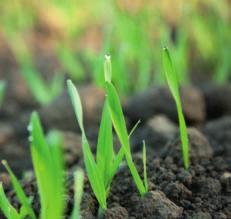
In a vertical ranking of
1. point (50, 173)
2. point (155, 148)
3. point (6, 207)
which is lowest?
point (155, 148)

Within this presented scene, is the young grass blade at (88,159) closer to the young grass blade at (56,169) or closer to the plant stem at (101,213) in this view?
the plant stem at (101,213)

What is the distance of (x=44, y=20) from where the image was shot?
4012 millimetres

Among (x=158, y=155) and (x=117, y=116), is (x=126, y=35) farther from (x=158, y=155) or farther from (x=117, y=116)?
(x=117, y=116)

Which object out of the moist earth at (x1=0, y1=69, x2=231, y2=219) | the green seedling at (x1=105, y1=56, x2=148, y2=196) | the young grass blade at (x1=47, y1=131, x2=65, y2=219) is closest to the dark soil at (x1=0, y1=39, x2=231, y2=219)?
the moist earth at (x1=0, y1=69, x2=231, y2=219)

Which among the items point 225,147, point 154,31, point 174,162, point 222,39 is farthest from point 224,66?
point 174,162

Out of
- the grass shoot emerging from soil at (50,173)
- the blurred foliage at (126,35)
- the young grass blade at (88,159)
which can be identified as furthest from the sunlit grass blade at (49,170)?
the blurred foliage at (126,35)

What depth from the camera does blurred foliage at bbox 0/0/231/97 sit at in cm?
277

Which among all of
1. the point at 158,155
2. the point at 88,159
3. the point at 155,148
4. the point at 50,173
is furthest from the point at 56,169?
the point at 155,148

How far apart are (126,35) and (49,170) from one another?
188 cm

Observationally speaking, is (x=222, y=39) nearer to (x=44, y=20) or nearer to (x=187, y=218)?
(x=44, y=20)

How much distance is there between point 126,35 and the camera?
2.80 meters

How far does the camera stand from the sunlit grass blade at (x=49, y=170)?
919mm

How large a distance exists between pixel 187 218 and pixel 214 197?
12cm

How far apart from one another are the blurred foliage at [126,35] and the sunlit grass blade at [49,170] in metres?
1.14
